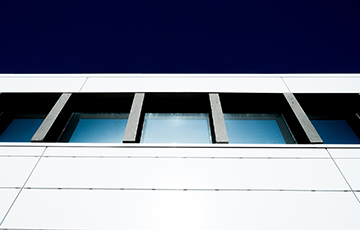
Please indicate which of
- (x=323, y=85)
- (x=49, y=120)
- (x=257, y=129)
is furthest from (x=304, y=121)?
(x=49, y=120)

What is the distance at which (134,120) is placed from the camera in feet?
14.2

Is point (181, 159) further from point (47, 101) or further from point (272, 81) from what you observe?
point (47, 101)

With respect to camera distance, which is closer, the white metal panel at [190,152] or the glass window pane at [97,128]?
the white metal panel at [190,152]

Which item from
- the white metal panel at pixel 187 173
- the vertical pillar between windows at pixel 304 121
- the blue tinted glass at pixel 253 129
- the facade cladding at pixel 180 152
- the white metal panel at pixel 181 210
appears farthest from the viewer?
the blue tinted glass at pixel 253 129

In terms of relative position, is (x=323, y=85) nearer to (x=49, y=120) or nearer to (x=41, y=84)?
(x=49, y=120)

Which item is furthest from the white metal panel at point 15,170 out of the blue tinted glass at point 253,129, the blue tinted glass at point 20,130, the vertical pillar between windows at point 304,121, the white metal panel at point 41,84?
the vertical pillar between windows at point 304,121

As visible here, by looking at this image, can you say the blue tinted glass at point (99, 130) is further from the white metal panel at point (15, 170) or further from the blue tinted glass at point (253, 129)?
the blue tinted glass at point (253, 129)

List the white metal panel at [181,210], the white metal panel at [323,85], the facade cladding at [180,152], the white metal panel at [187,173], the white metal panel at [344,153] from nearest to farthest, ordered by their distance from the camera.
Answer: the white metal panel at [181,210]
the facade cladding at [180,152]
the white metal panel at [187,173]
the white metal panel at [344,153]
the white metal panel at [323,85]

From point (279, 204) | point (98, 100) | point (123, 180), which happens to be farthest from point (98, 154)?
point (279, 204)

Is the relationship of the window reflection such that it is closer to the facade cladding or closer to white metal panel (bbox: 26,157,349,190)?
the facade cladding

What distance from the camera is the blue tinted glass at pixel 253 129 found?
4156mm

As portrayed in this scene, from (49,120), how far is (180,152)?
290 centimetres

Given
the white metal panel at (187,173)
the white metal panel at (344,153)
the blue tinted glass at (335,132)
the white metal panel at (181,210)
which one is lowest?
the white metal panel at (181,210)

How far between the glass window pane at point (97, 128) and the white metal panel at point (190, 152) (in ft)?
1.66
